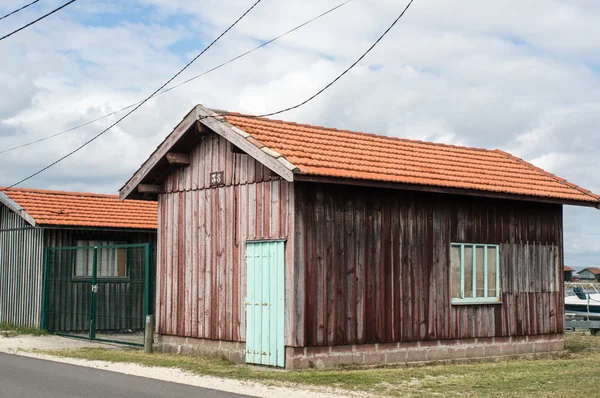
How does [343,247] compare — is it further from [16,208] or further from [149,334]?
[16,208]

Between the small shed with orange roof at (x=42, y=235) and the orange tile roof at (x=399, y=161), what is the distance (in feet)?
26.5

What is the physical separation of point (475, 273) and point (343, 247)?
3.63 m

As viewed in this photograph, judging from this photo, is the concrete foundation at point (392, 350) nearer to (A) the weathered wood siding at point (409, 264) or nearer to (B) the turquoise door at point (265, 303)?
(A) the weathered wood siding at point (409, 264)

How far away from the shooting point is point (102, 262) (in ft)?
82.4

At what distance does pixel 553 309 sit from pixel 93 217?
12.6 m

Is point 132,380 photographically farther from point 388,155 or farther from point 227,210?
point 388,155

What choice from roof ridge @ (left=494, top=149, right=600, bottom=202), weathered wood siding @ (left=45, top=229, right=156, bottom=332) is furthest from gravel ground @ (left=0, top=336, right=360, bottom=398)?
roof ridge @ (left=494, top=149, right=600, bottom=202)

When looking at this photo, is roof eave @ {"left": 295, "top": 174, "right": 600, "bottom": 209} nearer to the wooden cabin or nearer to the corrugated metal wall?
the wooden cabin

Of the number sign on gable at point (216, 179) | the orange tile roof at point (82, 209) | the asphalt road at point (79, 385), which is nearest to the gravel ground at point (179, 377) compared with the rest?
the asphalt road at point (79, 385)

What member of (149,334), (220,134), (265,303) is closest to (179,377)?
(265,303)

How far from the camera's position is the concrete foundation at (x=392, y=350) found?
1591 cm

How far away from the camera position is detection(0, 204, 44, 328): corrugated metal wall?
24.4 m

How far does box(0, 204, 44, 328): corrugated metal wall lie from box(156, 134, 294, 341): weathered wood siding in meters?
6.25

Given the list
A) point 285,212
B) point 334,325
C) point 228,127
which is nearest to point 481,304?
point 334,325
